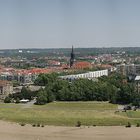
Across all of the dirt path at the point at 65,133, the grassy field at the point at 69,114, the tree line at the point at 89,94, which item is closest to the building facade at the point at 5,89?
the tree line at the point at 89,94

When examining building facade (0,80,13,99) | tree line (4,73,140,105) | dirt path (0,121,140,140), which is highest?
tree line (4,73,140,105)

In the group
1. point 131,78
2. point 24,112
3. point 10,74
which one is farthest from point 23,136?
point 10,74

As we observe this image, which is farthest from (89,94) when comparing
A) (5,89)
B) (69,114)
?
(5,89)

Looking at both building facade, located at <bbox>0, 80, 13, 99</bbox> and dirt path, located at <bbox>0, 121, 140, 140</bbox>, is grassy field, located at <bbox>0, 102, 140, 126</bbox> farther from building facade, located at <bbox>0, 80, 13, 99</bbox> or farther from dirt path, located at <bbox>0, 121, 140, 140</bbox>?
building facade, located at <bbox>0, 80, 13, 99</bbox>

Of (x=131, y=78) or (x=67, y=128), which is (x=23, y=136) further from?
(x=131, y=78)

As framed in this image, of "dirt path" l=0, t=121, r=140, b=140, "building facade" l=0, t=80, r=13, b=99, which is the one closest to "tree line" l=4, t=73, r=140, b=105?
"building facade" l=0, t=80, r=13, b=99

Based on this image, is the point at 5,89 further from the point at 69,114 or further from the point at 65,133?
the point at 65,133
